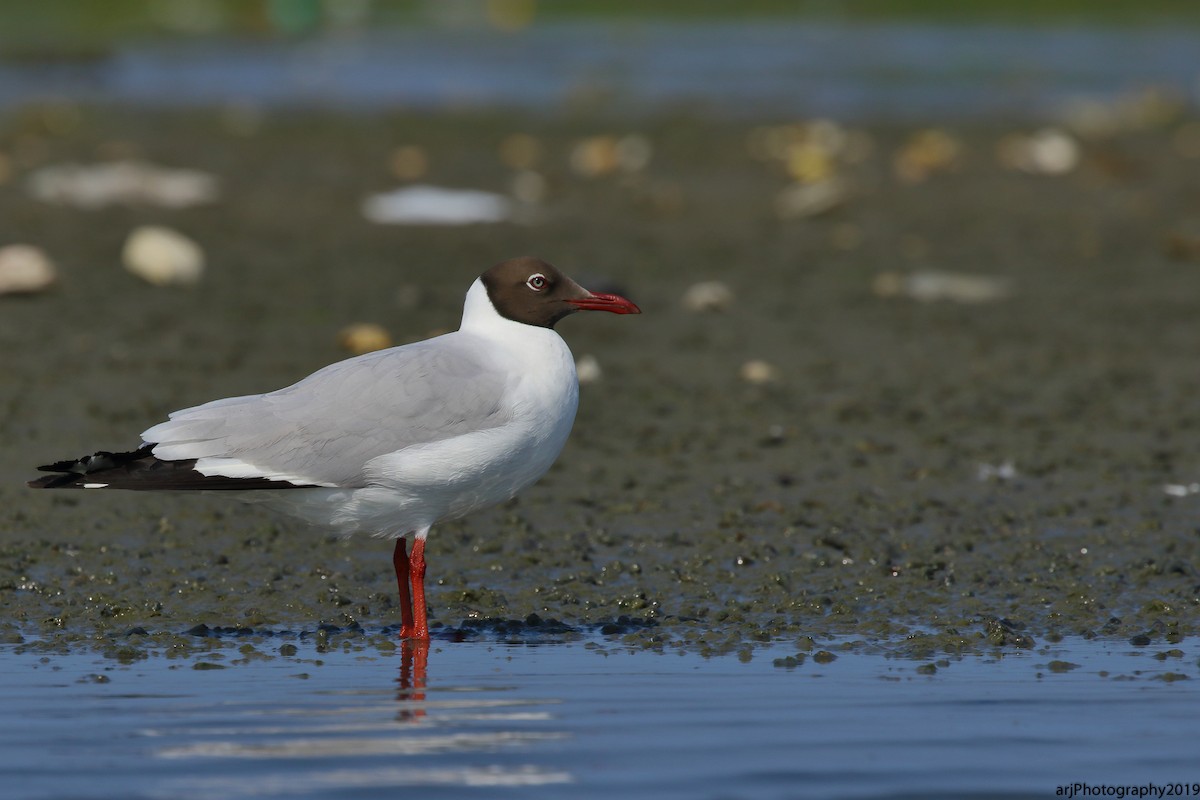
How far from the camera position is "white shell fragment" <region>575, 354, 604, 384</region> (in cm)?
930

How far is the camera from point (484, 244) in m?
13.2

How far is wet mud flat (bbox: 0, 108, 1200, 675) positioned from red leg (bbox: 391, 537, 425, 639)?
0.07m

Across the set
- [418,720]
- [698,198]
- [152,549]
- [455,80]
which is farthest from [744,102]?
Result: [418,720]

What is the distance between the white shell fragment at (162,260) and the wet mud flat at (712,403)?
0.63ft

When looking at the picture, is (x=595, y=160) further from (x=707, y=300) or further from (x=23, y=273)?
(x=23, y=273)

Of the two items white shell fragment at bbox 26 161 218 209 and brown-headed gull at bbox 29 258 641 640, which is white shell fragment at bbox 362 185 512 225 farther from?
brown-headed gull at bbox 29 258 641 640

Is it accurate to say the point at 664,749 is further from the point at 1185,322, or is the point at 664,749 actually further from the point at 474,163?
the point at 474,163

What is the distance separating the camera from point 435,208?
1445cm

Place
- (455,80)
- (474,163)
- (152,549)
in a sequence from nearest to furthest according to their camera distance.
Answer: (152,549) < (474,163) < (455,80)

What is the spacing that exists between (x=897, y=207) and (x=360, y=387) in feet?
32.7

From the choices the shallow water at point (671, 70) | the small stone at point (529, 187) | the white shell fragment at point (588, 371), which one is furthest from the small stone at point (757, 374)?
the shallow water at point (671, 70)

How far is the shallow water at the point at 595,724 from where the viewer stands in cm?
415

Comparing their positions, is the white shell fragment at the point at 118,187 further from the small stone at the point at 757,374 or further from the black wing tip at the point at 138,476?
the black wing tip at the point at 138,476

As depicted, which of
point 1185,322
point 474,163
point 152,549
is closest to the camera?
point 152,549
